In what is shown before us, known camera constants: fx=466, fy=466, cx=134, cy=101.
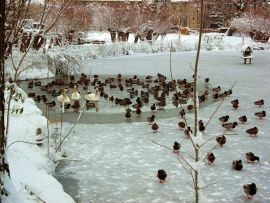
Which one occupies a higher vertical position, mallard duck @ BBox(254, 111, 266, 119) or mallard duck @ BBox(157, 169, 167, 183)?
mallard duck @ BBox(254, 111, 266, 119)

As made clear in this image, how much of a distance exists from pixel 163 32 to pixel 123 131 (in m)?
32.7

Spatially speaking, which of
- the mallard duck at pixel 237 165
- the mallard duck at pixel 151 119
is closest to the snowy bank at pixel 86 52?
the mallard duck at pixel 151 119

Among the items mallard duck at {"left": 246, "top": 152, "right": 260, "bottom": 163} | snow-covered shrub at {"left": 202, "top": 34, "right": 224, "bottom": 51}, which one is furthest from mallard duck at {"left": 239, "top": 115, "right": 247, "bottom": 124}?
snow-covered shrub at {"left": 202, "top": 34, "right": 224, "bottom": 51}

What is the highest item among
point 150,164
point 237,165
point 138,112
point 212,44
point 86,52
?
point 212,44

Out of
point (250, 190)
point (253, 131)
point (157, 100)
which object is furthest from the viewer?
point (157, 100)

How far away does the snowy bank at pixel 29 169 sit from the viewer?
237 inches

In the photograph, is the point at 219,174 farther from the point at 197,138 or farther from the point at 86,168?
the point at 197,138

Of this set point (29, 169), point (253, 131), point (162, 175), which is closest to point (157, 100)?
point (253, 131)

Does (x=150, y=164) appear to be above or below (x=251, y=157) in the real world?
below

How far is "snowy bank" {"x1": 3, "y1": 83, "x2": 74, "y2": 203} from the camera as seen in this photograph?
19.8ft

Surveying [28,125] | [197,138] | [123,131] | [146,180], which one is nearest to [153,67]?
[123,131]

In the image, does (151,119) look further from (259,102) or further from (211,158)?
(259,102)

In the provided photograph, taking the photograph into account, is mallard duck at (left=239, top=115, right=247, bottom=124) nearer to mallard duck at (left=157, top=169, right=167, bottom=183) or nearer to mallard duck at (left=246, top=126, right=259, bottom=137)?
mallard duck at (left=246, top=126, right=259, bottom=137)

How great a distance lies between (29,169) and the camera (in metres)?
7.17
